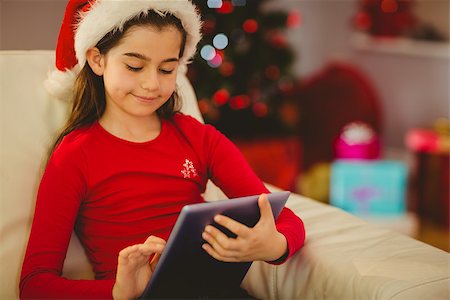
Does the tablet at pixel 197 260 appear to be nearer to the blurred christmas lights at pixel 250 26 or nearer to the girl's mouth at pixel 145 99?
the girl's mouth at pixel 145 99

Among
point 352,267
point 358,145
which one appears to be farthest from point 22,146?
point 358,145

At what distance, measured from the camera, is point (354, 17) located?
4.09 metres

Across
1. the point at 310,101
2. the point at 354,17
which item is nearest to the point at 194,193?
the point at 310,101

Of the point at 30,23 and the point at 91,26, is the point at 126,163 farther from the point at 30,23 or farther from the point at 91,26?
the point at 30,23

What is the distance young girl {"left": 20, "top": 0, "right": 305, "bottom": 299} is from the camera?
1.19 meters

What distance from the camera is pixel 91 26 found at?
4.06 ft

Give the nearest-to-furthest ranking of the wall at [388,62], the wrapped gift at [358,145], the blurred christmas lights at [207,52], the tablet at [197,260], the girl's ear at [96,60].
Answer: the tablet at [197,260] < the girl's ear at [96,60] < the blurred christmas lights at [207,52] < the wrapped gift at [358,145] < the wall at [388,62]

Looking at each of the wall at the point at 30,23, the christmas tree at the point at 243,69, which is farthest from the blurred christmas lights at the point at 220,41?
the wall at the point at 30,23

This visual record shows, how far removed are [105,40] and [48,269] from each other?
0.41 m

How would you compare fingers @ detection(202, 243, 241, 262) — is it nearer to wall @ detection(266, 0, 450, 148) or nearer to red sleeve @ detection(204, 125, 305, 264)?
red sleeve @ detection(204, 125, 305, 264)

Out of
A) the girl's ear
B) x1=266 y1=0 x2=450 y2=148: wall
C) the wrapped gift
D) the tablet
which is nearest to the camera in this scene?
the tablet

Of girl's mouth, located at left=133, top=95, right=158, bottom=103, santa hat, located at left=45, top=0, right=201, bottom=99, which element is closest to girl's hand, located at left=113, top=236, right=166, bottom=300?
girl's mouth, located at left=133, top=95, right=158, bottom=103

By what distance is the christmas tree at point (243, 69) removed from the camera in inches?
123

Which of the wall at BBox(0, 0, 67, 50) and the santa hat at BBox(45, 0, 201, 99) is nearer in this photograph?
the santa hat at BBox(45, 0, 201, 99)
